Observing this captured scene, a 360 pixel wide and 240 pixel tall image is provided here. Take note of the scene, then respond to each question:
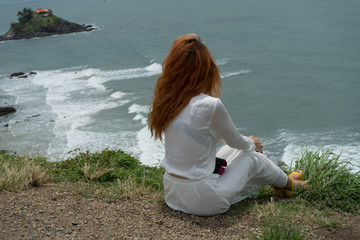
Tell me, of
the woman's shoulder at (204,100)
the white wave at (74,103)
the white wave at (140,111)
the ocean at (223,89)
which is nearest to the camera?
the woman's shoulder at (204,100)

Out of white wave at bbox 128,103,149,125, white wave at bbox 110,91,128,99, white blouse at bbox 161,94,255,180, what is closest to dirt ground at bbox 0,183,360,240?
white blouse at bbox 161,94,255,180

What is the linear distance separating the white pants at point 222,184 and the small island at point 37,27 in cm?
6554

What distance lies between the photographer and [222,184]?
4199 millimetres

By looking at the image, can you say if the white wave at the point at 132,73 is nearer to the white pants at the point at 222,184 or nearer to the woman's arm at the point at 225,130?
the white pants at the point at 222,184

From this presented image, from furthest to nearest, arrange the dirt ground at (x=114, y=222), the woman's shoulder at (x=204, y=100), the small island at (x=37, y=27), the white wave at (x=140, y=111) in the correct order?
the small island at (x=37, y=27), the white wave at (x=140, y=111), the dirt ground at (x=114, y=222), the woman's shoulder at (x=204, y=100)

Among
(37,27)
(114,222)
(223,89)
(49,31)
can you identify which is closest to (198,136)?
(114,222)

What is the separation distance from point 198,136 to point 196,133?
0.04m

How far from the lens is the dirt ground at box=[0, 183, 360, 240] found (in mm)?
3980

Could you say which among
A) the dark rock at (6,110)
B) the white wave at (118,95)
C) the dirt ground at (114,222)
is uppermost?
the dirt ground at (114,222)

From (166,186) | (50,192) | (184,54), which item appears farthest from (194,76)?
(50,192)

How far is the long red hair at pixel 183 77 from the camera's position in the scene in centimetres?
390

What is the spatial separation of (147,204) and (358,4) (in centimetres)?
6702

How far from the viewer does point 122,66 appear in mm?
35531

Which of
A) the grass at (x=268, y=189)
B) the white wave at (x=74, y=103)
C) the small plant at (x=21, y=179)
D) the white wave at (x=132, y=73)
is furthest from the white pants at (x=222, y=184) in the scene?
the white wave at (x=132, y=73)
